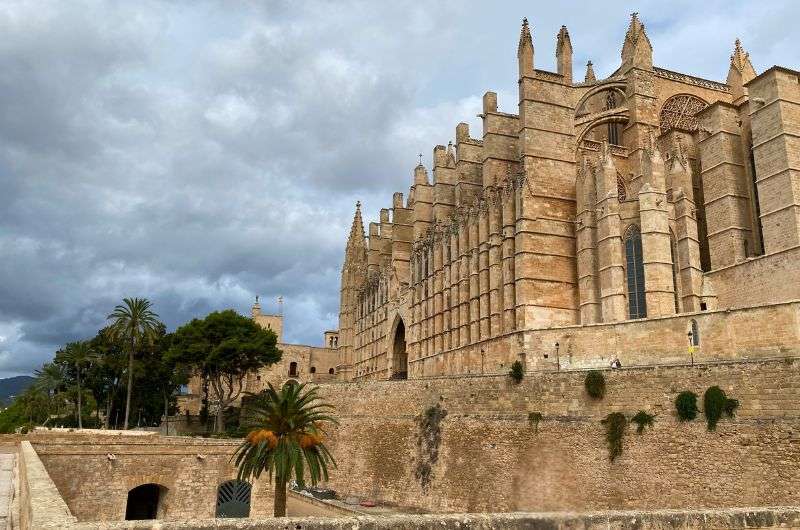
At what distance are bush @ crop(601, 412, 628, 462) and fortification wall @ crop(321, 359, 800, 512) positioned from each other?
22 cm

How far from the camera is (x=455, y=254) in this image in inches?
1706

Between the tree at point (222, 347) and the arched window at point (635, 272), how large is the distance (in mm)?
28282

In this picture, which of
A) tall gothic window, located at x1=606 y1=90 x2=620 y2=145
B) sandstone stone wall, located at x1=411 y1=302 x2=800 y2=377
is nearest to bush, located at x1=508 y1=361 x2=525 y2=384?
sandstone stone wall, located at x1=411 y1=302 x2=800 y2=377

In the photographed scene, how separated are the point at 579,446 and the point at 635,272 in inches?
422

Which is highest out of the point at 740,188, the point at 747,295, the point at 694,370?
the point at 740,188

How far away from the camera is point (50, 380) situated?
53438 millimetres

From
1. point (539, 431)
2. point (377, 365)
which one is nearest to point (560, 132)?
point (539, 431)

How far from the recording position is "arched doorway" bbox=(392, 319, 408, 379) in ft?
175

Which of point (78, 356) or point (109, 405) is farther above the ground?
point (78, 356)

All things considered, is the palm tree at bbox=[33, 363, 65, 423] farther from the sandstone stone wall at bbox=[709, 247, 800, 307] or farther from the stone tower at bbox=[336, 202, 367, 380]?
the sandstone stone wall at bbox=[709, 247, 800, 307]

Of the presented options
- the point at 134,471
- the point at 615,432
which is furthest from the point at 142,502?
the point at 615,432

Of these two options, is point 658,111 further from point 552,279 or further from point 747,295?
point 747,295

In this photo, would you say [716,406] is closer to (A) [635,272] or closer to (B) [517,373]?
(B) [517,373]

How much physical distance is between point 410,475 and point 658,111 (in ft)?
79.9
